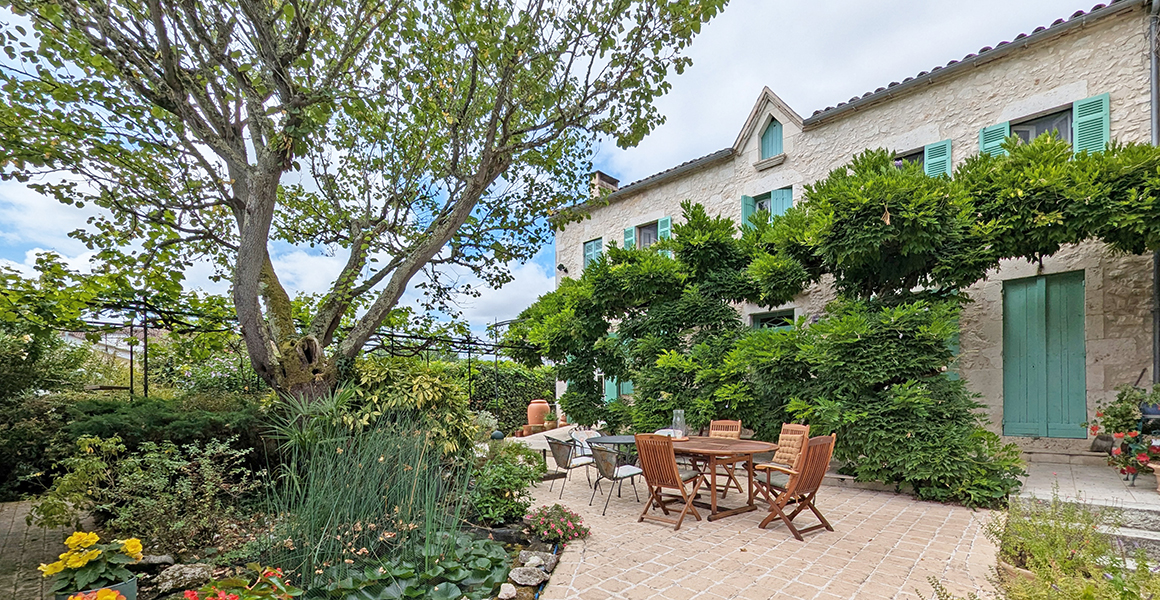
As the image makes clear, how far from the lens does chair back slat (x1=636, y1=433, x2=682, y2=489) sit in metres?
4.94

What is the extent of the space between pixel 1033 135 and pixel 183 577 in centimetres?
1105

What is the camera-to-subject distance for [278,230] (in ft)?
23.7

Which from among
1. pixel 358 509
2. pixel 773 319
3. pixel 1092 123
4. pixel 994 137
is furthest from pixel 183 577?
pixel 1092 123

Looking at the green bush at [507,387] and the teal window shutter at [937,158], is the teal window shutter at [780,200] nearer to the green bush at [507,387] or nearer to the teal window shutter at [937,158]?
the teal window shutter at [937,158]

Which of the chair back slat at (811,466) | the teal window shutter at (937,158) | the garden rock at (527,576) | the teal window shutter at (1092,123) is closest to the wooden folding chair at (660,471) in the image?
the chair back slat at (811,466)

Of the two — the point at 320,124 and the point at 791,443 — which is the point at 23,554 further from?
the point at 791,443

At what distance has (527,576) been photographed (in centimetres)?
356

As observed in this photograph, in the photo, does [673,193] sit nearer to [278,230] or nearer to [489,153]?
[489,153]

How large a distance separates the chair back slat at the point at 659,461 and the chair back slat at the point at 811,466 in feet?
3.30

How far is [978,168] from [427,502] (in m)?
7.22

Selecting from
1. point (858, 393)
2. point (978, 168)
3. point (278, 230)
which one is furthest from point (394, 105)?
point (978, 168)

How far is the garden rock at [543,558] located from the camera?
3807 millimetres

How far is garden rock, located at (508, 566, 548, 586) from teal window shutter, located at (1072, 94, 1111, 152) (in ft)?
28.1

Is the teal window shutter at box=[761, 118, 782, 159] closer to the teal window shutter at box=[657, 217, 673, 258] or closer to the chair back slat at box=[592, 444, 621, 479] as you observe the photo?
the teal window shutter at box=[657, 217, 673, 258]
